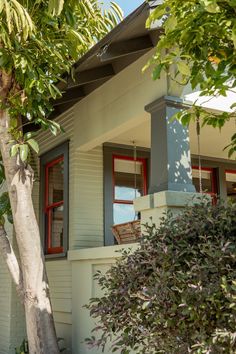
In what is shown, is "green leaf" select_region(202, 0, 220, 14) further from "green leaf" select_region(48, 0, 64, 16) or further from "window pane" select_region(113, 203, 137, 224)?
"window pane" select_region(113, 203, 137, 224)

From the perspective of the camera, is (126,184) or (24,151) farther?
(126,184)

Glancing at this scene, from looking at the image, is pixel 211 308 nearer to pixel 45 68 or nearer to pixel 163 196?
pixel 163 196

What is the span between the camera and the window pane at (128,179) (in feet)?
25.6

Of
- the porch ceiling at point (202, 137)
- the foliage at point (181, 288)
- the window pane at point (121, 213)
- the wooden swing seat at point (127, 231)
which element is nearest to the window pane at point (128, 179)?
the window pane at point (121, 213)

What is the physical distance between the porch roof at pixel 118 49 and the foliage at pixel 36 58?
21 centimetres

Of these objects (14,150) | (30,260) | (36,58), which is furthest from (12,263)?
(36,58)

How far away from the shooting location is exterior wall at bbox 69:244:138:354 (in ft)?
20.6

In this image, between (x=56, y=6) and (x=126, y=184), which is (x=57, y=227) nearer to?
(x=126, y=184)

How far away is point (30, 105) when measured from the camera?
555 centimetres

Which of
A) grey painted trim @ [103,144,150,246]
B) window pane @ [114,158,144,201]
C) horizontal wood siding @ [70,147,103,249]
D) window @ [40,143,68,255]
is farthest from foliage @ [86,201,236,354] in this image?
window pane @ [114,158,144,201]

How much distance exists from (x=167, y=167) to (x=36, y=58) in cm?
201

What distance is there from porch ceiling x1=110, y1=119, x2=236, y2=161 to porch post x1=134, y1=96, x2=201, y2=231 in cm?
126

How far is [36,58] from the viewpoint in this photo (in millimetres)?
5391

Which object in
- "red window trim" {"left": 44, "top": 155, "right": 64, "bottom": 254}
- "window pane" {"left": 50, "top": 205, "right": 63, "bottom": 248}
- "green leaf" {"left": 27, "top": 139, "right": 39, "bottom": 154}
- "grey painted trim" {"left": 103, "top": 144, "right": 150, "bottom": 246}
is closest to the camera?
"green leaf" {"left": 27, "top": 139, "right": 39, "bottom": 154}
